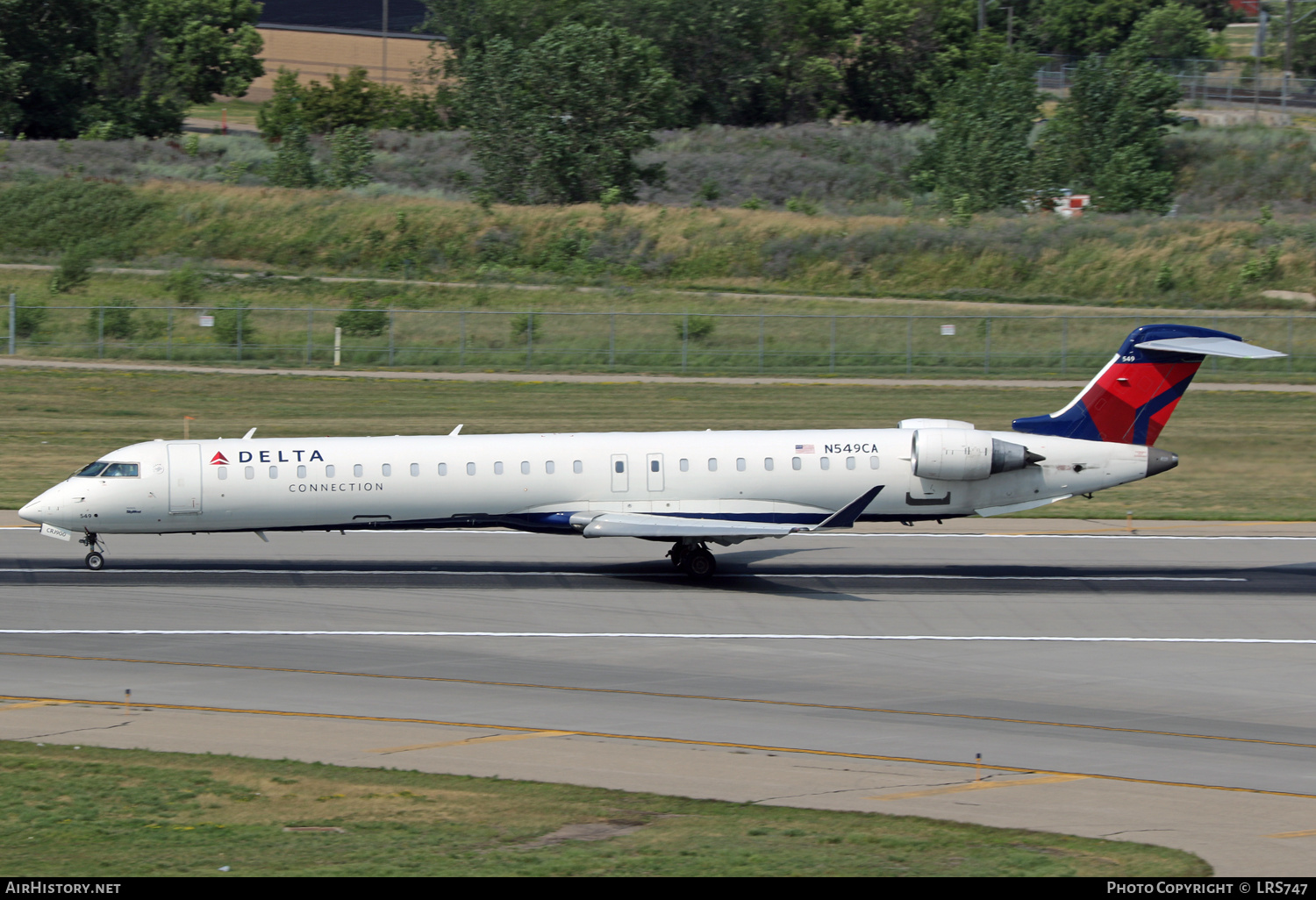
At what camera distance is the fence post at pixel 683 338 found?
59.8 meters

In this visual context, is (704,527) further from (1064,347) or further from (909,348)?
(1064,347)

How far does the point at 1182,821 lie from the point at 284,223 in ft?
244

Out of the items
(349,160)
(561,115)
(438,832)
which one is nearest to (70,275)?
(349,160)

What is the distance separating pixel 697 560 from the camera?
94.6ft

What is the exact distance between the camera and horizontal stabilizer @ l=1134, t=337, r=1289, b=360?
1147 inches

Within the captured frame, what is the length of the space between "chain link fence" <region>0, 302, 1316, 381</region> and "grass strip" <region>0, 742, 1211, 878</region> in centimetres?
4443

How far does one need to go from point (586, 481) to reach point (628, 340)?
35.6m

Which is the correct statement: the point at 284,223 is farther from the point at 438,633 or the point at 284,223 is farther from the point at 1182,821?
the point at 1182,821

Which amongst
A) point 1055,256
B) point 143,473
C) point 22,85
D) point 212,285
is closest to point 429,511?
point 143,473

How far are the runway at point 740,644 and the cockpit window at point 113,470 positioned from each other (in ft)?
6.74

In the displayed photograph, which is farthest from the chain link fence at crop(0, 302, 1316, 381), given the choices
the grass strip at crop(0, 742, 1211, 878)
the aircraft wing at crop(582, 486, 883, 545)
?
the grass strip at crop(0, 742, 1211, 878)

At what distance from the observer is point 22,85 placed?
99312mm

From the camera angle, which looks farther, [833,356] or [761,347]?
[833,356]

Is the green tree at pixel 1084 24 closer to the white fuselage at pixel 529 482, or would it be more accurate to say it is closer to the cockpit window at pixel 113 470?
the white fuselage at pixel 529 482
